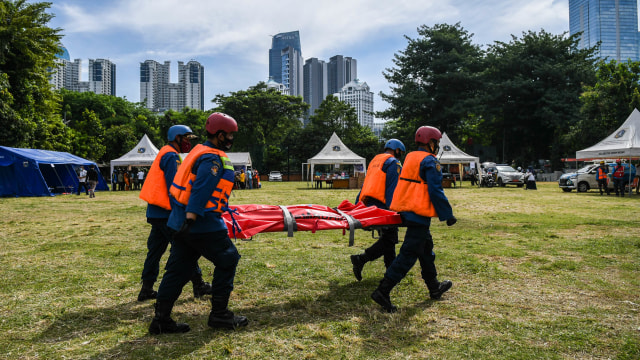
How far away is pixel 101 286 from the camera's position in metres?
5.43

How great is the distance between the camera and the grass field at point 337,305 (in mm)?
3549

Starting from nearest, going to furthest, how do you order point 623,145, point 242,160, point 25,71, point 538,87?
point 623,145, point 25,71, point 242,160, point 538,87

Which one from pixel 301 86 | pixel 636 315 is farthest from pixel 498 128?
pixel 301 86

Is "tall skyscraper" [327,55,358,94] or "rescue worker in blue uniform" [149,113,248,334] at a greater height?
"tall skyscraper" [327,55,358,94]

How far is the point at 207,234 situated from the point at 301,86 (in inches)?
6795

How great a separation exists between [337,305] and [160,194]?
2.43 meters

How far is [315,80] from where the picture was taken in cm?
16788

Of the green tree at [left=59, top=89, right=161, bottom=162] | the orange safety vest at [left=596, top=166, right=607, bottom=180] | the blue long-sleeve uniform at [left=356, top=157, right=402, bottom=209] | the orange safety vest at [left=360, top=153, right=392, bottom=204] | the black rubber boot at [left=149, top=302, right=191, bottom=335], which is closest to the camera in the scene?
the black rubber boot at [left=149, top=302, right=191, bottom=335]

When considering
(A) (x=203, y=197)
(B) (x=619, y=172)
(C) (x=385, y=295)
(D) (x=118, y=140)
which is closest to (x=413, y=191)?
(C) (x=385, y=295)

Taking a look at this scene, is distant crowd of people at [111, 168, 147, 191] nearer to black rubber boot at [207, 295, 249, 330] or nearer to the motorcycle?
the motorcycle

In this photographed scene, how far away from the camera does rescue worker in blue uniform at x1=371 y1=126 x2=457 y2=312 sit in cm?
446

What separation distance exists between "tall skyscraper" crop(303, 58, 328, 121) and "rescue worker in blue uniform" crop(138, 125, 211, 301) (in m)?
163

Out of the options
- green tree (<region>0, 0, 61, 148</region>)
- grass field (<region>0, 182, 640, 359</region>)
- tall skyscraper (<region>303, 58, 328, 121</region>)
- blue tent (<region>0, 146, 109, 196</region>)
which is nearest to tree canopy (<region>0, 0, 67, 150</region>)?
green tree (<region>0, 0, 61, 148</region>)

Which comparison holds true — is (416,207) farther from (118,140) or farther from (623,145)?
(118,140)
